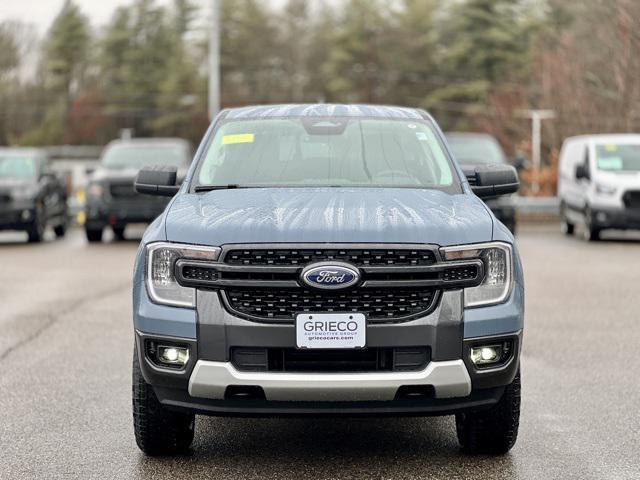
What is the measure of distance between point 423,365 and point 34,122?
3892 inches

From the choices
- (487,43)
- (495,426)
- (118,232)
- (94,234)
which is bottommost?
(487,43)

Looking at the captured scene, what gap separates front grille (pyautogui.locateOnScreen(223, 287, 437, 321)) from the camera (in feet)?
17.8

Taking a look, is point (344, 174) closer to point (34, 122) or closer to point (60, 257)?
point (60, 257)

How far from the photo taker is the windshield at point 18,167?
73.7 ft

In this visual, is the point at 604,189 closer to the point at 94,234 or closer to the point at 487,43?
the point at 94,234

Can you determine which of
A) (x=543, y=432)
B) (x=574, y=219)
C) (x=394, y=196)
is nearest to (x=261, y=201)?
(x=394, y=196)

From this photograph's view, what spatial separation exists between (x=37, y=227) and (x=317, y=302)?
17.4 metres

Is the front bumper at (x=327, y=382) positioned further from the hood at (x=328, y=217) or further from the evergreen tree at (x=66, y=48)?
the evergreen tree at (x=66, y=48)

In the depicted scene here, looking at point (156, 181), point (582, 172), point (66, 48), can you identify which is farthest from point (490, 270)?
point (66, 48)

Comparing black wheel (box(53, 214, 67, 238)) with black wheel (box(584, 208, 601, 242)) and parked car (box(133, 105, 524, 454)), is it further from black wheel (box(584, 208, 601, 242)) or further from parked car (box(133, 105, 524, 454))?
parked car (box(133, 105, 524, 454))

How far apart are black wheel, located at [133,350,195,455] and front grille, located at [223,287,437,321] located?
67cm

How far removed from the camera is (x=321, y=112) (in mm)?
7496

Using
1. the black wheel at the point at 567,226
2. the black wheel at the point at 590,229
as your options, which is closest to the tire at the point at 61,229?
the black wheel at the point at 567,226

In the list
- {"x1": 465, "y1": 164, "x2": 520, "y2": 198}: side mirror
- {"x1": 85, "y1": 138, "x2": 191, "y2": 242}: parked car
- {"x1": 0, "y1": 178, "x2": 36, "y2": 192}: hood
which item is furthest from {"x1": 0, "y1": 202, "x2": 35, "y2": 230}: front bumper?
{"x1": 465, "y1": 164, "x2": 520, "y2": 198}: side mirror
